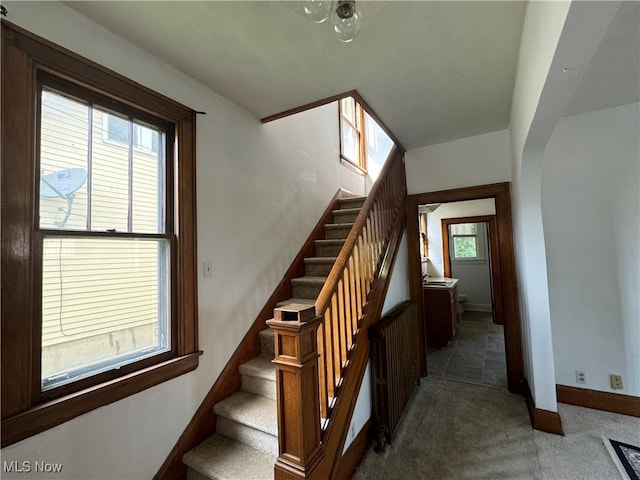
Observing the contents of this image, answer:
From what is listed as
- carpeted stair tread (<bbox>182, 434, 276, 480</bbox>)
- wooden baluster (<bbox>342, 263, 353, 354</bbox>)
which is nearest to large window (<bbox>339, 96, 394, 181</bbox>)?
wooden baluster (<bbox>342, 263, 353, 354</bbox>)

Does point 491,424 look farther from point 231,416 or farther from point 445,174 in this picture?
point 445,174

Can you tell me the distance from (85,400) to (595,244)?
3804 millimetres

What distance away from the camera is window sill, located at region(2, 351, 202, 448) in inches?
43.9

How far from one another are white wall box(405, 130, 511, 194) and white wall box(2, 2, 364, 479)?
49.9 inches

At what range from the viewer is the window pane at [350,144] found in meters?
4.26

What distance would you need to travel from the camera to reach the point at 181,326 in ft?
5.66

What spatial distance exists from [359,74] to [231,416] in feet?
7.83

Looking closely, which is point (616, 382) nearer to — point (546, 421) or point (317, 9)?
point (546, 421)

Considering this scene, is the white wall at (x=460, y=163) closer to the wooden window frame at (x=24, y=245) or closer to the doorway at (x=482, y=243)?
the doorway at (x=482, y=243)

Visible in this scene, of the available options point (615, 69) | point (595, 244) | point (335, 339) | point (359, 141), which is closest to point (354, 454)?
point (335, 339)

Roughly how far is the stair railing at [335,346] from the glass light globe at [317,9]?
48.4 inches

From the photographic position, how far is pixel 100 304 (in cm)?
144

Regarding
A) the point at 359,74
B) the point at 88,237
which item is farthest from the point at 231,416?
the point at 359,74

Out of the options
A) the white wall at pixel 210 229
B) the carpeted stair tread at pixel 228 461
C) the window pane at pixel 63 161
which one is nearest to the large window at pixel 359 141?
the white wall at pixel 210 229
